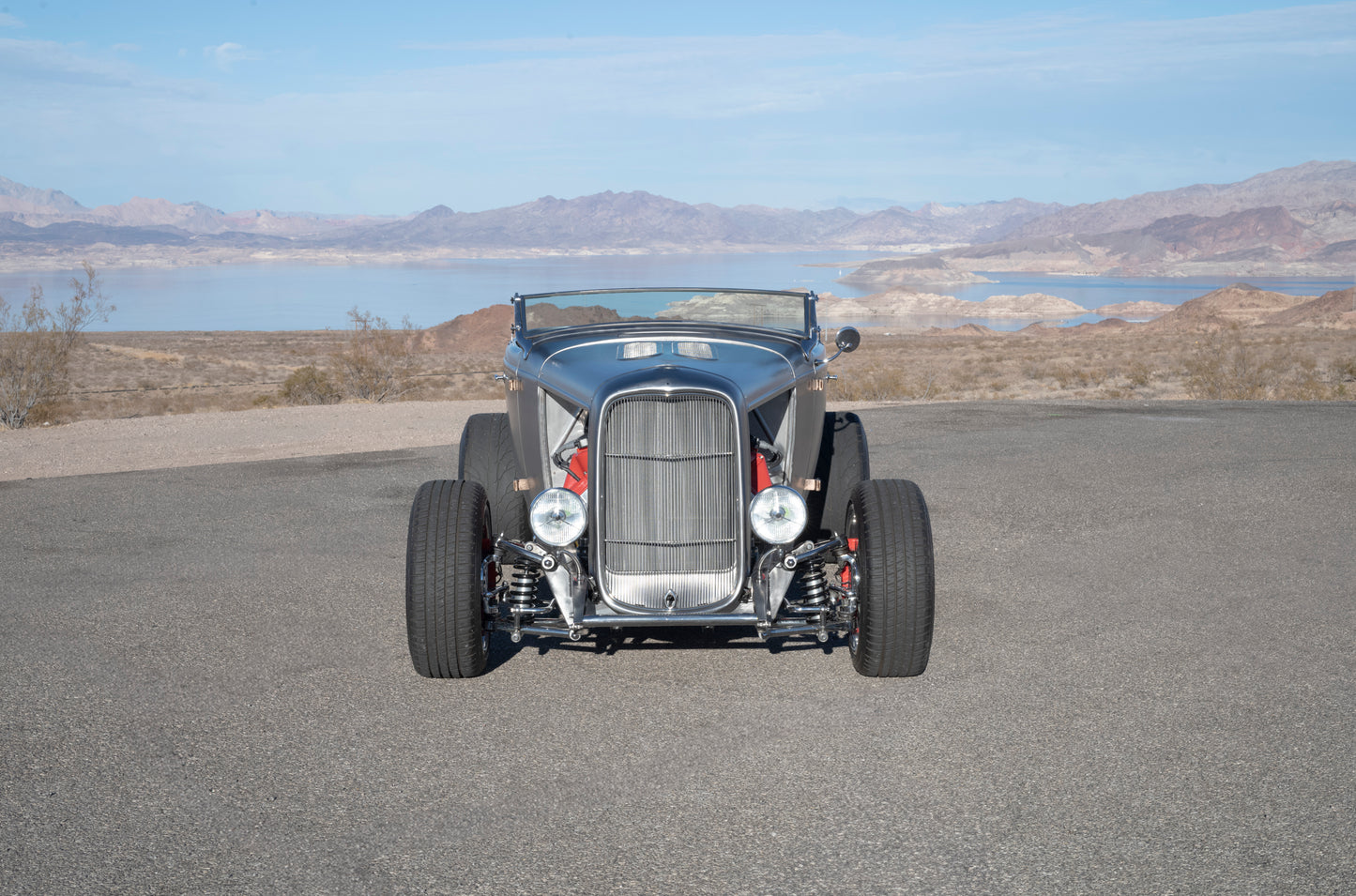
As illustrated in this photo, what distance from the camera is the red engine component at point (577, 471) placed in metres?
5.60

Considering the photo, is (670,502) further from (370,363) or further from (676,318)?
(370,363)

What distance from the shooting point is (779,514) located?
4.97m

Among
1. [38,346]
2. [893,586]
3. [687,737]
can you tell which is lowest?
[687,737]

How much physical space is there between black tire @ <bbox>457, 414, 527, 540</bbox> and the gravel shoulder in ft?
23.3

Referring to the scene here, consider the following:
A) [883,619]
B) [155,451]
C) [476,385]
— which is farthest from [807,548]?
[476,385]

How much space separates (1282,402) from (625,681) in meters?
16.2

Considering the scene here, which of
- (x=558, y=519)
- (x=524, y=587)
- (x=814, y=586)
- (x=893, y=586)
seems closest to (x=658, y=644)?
(x=524, y=587)

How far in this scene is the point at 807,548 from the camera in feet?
16.3

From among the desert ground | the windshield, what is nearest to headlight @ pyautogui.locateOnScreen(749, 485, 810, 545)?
the windshield

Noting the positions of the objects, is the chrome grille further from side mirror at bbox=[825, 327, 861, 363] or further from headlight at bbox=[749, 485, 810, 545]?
side mirror at bbox=[825, 327, 861, 363]

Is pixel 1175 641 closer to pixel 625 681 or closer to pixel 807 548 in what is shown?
pixel 807 548

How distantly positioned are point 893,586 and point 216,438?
1284 centimetres

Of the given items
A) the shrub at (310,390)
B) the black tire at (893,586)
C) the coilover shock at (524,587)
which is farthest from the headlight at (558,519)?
the shrub at (310,390)

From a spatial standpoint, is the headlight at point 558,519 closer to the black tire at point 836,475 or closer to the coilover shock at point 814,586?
the coilover shock at point 814,586
